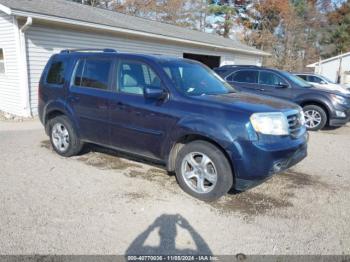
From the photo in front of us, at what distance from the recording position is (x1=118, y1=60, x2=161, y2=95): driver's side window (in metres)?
4.62

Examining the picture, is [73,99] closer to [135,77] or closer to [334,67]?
[135,77]

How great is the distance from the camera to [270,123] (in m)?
3.91

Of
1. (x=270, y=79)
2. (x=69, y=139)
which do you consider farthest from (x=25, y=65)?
(x=270, y=79)

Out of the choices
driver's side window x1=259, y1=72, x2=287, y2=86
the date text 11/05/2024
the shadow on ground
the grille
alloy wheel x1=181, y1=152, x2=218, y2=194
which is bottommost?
the date text 11/05/2024

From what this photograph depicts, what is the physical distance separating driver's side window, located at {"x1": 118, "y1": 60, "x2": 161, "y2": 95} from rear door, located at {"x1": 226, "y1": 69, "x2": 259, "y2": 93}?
5406 millimetres

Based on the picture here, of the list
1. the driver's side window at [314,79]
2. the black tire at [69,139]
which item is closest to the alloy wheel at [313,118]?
the black tire at [69,139]

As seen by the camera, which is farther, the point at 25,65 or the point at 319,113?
the point at 25,65

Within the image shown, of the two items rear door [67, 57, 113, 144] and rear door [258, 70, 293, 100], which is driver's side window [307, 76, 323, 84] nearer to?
rear door [258, 70, 293, 100]

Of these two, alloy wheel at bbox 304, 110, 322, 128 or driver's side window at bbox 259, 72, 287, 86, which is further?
driver's side window at bbox 259, 72, 287, 86

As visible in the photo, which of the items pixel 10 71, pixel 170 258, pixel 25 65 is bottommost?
pixel 170 258

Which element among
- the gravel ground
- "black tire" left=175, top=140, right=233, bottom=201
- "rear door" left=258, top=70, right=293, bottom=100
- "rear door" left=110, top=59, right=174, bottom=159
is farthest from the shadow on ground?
"rear door" left=258, top=70, right=293, bottom=100

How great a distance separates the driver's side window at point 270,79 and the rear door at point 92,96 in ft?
19.2

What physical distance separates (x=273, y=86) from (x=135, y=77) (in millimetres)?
5767

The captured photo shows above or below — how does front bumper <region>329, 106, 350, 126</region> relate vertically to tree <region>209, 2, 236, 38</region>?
below
